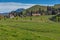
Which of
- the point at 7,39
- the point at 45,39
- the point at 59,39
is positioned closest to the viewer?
the point at 7,39

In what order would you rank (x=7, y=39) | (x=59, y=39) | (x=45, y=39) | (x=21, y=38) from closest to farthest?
(x=7, y=39) → (x=21, y=38) → (x=45, y=39) → (x=59, y=39)

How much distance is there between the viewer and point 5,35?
1512cm

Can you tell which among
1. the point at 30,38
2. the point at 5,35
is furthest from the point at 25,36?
the point at 5,35

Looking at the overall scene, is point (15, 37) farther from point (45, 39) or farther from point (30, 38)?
point (45, 39)

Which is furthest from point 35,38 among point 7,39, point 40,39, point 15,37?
point 7,39

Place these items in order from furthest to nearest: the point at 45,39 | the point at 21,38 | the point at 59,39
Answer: the point at 59,39 < the point at 45,39 < the point at 21,38

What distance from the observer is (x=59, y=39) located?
21000 millimetres

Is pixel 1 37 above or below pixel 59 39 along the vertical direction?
above

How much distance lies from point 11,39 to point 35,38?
91.2 inches

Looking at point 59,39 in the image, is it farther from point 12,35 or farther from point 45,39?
point 12,35

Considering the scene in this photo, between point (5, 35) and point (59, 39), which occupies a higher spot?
point (5, 35)

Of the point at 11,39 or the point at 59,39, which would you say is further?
the point at 59,39

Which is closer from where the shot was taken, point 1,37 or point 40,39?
point 1,37

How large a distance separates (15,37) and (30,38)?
117cm
